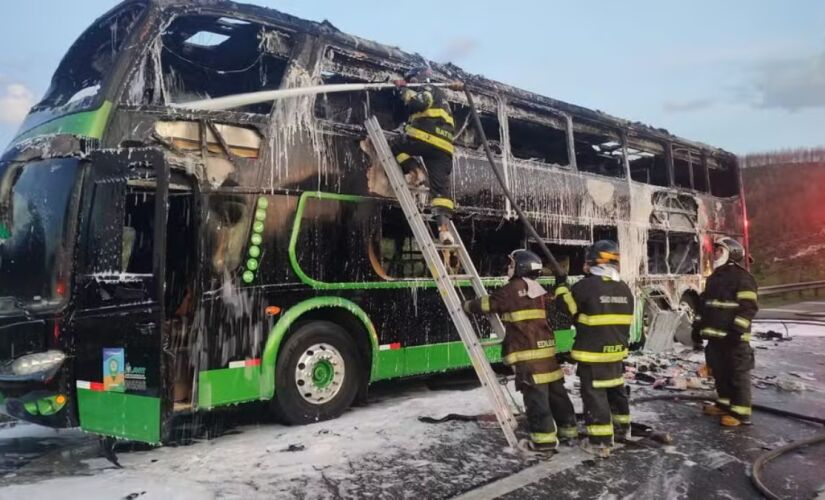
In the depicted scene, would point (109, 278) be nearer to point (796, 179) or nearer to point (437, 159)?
point (437, 159)

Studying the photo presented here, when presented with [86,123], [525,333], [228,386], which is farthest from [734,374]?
[86,123]

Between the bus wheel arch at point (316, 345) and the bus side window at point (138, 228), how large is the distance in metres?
1.19

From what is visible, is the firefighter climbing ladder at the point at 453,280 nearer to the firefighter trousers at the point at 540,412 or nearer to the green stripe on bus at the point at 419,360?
the firefighter trousers at the point at 540,412

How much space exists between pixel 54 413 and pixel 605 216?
7.08 meters

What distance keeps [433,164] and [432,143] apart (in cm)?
23

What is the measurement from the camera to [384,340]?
5.75 meters

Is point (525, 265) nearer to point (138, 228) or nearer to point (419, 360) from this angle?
point (419, 360)

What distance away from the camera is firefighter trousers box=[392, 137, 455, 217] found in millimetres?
5691

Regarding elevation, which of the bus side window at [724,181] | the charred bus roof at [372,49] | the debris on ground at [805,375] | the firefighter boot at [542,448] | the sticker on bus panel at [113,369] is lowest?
the debris on ground at [805,375]

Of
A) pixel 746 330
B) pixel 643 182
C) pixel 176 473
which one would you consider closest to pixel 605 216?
pixel 643 182

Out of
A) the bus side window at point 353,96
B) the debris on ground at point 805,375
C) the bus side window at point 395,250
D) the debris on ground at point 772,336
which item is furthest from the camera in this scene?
the debris on ground at point 772,336

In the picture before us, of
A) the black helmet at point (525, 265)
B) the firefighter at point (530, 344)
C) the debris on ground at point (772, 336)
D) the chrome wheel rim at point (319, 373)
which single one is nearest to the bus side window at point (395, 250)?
the chrome wheel rim at point (319, 373)

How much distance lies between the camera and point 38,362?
4055mm

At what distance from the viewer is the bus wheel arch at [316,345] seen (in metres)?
4.89
